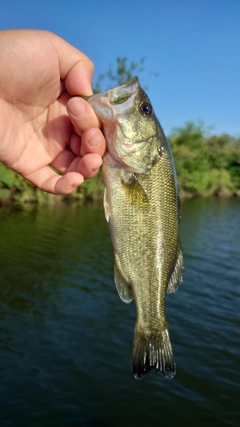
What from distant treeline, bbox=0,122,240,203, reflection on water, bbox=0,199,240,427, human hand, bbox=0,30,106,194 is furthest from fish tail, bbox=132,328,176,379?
distant treeline, bbox=0,122,240,203

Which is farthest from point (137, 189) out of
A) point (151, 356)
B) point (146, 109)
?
point (151, 356)

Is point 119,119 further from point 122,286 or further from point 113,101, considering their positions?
point 122,286

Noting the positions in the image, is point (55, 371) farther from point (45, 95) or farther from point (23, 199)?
point (23, 199)

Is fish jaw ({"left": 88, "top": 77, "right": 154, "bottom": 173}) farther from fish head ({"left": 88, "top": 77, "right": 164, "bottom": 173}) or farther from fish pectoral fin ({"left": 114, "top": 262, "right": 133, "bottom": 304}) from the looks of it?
fish pectoral fin ({"left": 114, "top": 262, "right": 133, "bottom": 304})

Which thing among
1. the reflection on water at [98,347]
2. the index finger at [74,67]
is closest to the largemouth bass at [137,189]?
the index finger at [74,67]

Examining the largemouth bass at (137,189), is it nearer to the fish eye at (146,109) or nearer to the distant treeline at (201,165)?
the fish eye at (146,109)
